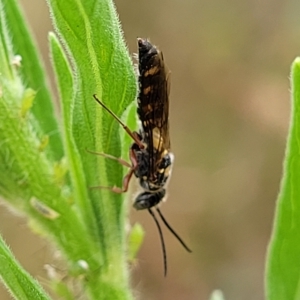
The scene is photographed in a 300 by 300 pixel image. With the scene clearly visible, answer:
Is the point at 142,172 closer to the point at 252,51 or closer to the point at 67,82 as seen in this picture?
the point at 67,82

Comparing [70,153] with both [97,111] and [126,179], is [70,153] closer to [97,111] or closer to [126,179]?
[97,111]

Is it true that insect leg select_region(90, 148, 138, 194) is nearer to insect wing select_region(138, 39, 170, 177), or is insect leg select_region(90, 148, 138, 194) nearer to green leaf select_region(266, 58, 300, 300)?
insect wing select_region(138, 39, 170, 177)

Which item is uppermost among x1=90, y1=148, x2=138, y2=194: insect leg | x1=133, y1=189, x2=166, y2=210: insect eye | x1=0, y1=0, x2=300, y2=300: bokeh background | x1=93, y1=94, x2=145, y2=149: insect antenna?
x1=93, y1=94, x2=145, y2=149: insect antenna

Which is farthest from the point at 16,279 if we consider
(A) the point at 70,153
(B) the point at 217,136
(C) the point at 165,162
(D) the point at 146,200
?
(B) the point at 217,136

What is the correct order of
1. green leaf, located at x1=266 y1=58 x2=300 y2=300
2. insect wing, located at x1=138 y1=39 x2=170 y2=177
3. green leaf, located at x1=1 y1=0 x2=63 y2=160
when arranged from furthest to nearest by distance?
insect wing, located at x1=138 y1=39 x2=170 y2=177 → green leaf, located at x1=1 y1=0 x2=63 y2=160 → green leaf, located at x1=266 y1=58 x2=300 y2=300

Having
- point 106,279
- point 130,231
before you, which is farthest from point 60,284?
point 130,231

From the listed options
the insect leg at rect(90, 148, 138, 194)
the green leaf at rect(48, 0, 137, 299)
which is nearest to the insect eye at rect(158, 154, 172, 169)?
the insect leg at rect(90, 148, 138, 194)

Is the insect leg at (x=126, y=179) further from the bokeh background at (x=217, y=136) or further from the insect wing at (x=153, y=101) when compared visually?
the bokeh background at (x=217, y=136)
